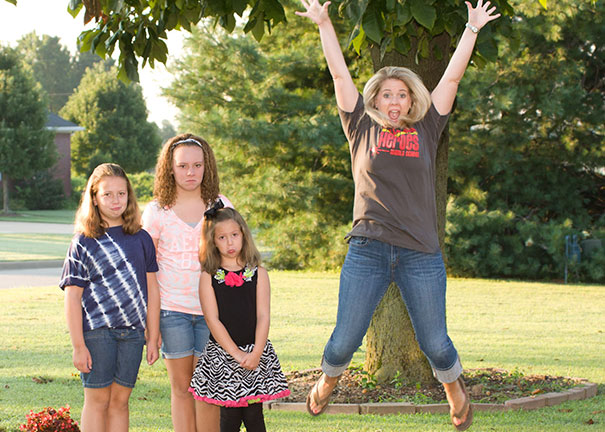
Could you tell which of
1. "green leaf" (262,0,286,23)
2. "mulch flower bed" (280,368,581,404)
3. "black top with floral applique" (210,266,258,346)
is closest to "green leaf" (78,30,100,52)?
"green leaf" (262,0,286,23)

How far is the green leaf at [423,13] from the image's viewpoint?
3963 millimetres

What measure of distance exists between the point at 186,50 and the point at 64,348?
35.2ft

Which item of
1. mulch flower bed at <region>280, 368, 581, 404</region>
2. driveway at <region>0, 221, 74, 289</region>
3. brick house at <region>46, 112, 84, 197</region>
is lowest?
driveway at <region>0, 221, 74, 289</region>

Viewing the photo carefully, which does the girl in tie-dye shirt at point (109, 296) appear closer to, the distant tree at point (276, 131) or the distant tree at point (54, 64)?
the distant tree at point (276, 131)

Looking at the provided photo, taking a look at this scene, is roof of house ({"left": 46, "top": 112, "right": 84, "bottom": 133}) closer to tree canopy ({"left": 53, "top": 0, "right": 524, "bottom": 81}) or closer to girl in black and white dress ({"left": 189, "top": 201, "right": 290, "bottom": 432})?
tree canopy ({"left": 53, "top": 0, "right": 524, "bottom": 81})

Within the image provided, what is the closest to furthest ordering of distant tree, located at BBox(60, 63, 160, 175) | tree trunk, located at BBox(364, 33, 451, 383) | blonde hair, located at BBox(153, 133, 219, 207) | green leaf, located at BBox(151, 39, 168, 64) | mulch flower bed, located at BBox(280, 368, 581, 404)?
blonde hair, located at BBox(153, 133, 219, 207), green leaf, located at BBox(151, 39, 168, 64), mulch flower bed, located at BBox(280, 368, 581, 404), tree trunk, located at BBox(364, 33, 451, 383), distant tree, located at BBox(60, 63, 160, 175)

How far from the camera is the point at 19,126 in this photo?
117ft

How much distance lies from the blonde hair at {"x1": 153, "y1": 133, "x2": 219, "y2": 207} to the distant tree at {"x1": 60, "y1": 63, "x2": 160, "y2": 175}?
43.7 metres

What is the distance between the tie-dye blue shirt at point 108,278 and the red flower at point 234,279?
432mm

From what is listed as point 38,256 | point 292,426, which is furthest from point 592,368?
point 38,256

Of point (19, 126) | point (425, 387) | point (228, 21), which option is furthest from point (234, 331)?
point (19, 126)

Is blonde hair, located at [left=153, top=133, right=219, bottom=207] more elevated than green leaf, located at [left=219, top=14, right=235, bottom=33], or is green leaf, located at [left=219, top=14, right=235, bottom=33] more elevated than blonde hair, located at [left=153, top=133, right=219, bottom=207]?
green leaf, located at [left=219, top=14, right=235, bottom=33]

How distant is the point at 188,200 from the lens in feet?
13.5

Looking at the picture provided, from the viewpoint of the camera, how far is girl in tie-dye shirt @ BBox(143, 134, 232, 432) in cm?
396
